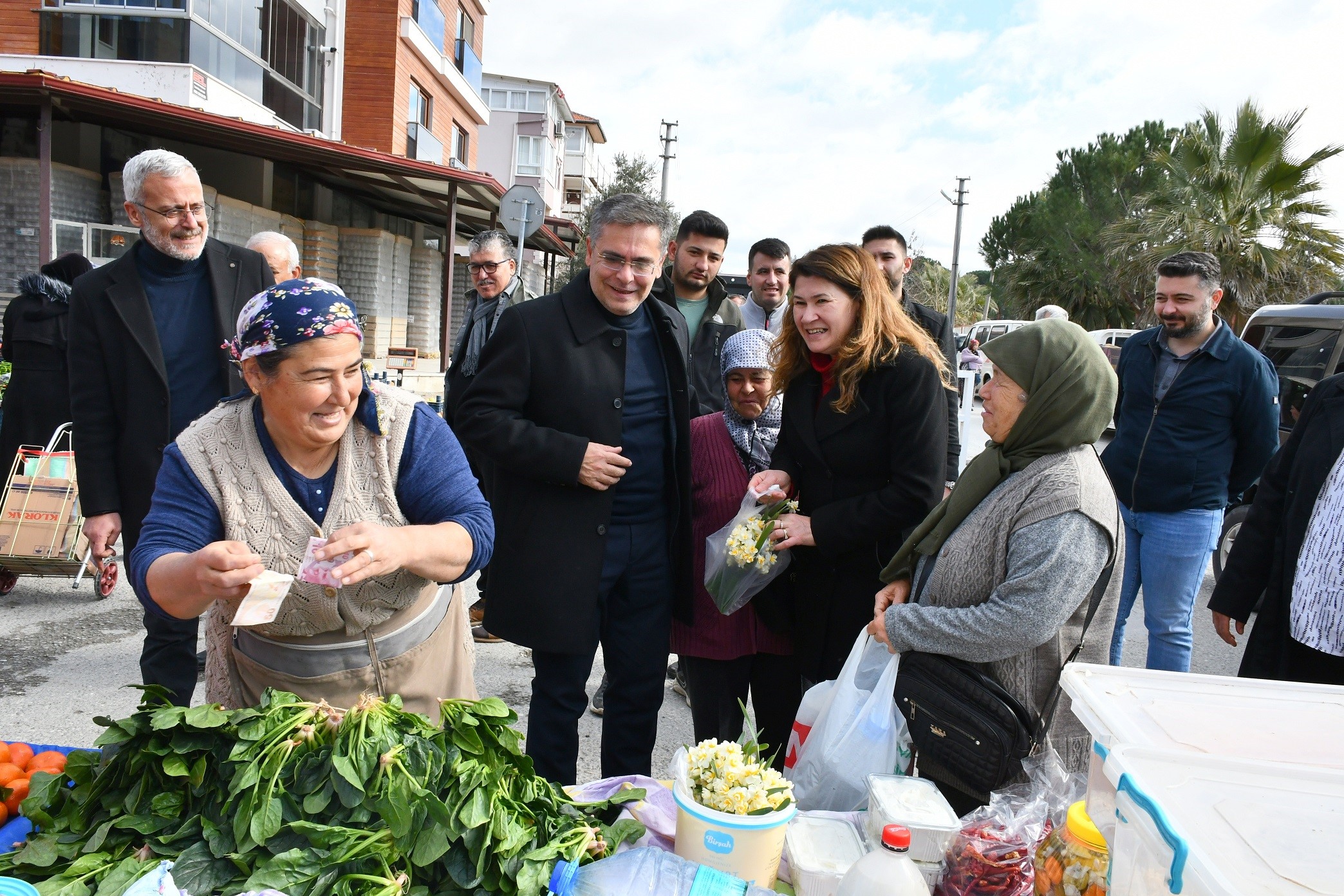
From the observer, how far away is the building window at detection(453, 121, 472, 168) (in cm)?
2531

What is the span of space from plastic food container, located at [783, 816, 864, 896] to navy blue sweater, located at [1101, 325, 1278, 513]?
2908 millimetres

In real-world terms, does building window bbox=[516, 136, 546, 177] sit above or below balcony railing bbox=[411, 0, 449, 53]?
above

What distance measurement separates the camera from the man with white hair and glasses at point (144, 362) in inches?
115

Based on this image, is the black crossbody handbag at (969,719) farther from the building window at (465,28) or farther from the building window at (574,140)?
the building window at (574,140)

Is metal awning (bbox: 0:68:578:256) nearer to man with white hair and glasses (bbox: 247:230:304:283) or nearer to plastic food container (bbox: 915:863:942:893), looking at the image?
man with white hair and glasses (bbox: 247:230:304:283)

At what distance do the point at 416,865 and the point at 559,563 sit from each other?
50.2 inches

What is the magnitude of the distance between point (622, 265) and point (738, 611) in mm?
1207

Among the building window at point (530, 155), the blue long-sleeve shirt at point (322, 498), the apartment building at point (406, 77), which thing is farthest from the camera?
the building window at point (530, 155)

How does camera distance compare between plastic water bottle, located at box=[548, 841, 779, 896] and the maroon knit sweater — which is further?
the maroon knit sweater

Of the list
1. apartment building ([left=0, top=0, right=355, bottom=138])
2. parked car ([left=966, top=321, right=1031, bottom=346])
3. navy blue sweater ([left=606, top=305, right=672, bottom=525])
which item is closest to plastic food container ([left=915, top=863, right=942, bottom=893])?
navy blue sweater ([left=606, top=305, right=672, bottom=525])

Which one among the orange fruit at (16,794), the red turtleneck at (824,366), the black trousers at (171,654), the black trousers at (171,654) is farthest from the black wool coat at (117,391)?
the red turtleneck at (824,366)

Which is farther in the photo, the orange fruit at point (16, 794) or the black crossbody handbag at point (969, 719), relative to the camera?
the black crossbody handbag at point (969, 719)

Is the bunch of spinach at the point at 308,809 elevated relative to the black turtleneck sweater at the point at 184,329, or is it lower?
lower

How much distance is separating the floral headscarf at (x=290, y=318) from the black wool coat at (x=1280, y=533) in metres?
2.91
